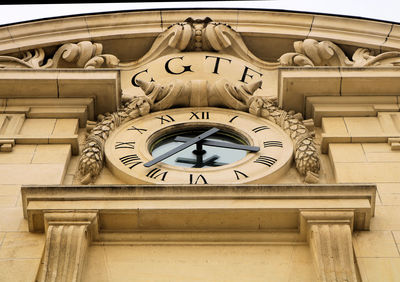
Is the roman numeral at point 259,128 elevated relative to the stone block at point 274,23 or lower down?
lower down

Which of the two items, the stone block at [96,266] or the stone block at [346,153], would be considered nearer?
the stone block at [96,266]

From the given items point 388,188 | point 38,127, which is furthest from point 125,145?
point 388,188

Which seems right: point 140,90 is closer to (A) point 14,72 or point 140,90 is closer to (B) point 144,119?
(B) point 144,119

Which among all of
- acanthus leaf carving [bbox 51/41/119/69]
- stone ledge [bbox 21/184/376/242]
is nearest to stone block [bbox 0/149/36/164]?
stone ledge [bbox 21/184/376/242]

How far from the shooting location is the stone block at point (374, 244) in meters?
7.11

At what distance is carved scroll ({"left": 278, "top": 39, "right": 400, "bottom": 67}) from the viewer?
1105 centimetres

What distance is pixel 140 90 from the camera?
10.9 meters

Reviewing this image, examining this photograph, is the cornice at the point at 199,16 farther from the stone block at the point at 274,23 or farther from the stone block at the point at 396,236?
the stone block at the point at 396,236

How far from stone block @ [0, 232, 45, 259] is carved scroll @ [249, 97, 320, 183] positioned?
10.3ft

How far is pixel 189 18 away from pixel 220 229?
5.16 metres

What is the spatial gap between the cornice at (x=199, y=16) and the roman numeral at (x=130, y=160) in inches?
134

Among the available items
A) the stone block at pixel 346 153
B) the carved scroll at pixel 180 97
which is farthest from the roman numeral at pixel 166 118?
the stone block at pixel 346 153

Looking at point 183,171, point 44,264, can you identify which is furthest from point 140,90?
point 44,264

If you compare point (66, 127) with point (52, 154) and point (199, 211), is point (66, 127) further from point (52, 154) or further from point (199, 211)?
point (199, 211)
